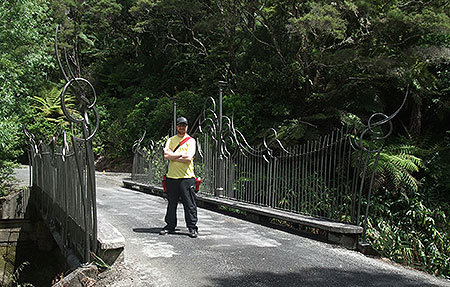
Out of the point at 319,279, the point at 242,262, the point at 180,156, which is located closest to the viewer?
the point at 319,279

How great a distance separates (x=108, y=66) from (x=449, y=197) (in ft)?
85.6

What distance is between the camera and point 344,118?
1144 cm

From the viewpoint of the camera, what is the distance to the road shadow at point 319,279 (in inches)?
175

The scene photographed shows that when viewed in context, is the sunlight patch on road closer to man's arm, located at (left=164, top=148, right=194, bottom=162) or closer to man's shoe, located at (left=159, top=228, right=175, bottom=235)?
man's shoe, located at (left=159, top=228, right=175, bottom=235)

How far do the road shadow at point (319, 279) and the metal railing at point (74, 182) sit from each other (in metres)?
1.55

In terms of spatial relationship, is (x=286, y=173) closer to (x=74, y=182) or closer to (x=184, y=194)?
(x=184, y=194)

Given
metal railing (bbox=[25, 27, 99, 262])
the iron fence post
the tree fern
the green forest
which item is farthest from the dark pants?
the tree fern

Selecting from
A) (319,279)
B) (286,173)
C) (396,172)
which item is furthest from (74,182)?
(396,172)

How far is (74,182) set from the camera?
5.73 m

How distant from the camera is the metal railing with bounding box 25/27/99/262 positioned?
421cm

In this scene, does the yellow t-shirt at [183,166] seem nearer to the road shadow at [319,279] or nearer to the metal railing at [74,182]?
the metal railing at [74,182]

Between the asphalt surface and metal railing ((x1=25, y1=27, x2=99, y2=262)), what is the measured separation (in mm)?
635

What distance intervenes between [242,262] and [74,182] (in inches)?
96.4

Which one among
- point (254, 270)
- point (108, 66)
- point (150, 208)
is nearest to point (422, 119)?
point (150, 208)
